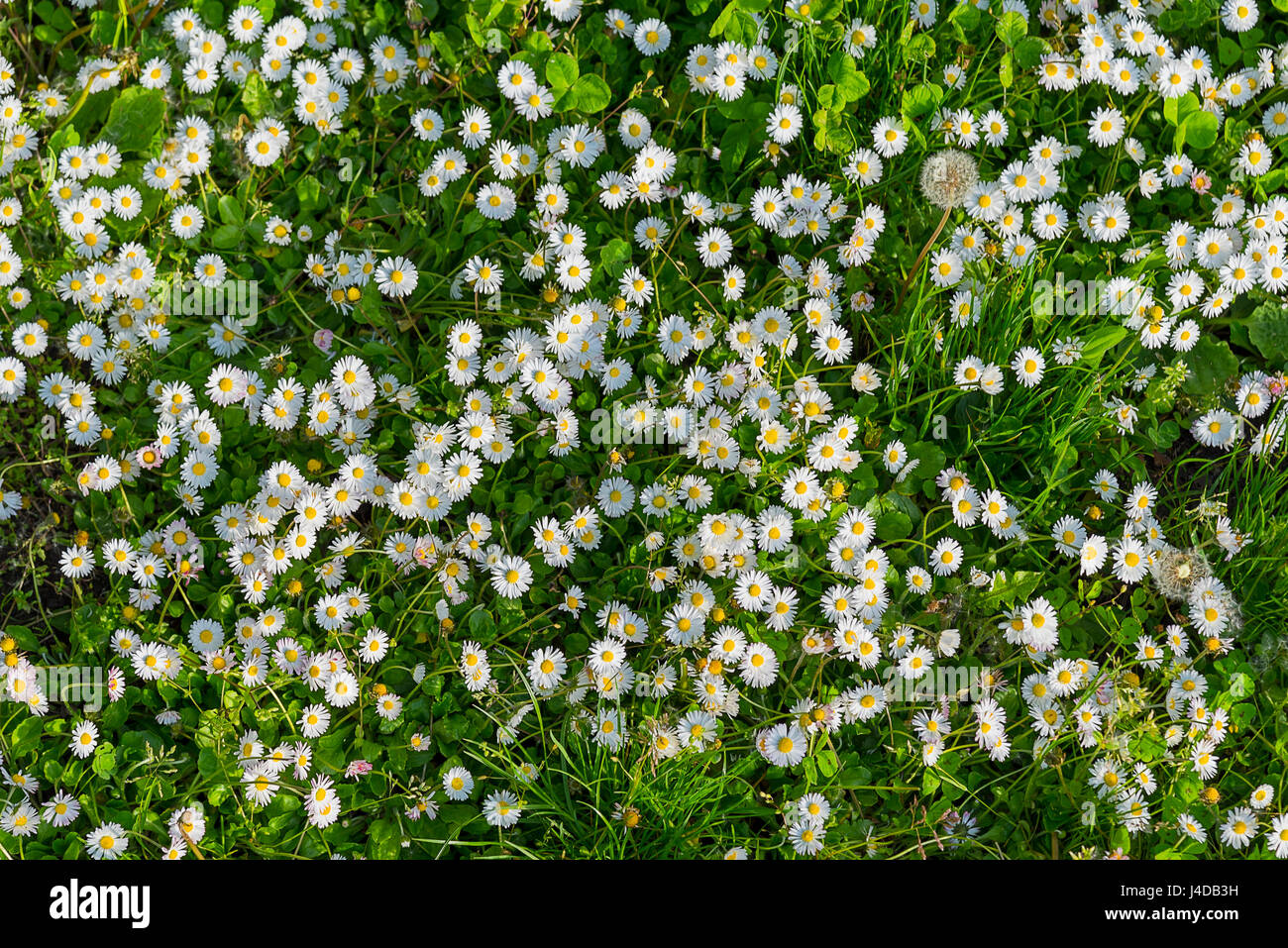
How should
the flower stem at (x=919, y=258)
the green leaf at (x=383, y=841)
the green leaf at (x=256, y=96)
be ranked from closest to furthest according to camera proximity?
the green leaf at (x=383, y=841) → the flower stem at (x=919, y=258) → the green leaf at (x=256, y=96)

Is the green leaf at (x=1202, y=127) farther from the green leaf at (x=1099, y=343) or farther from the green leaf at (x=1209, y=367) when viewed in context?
the green leaf at (x=1099, y=343)

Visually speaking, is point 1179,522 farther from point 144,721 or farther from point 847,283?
point 144,721

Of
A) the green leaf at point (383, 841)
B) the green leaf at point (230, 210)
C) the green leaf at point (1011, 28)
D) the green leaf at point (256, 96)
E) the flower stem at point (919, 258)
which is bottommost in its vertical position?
the green leaf at point (383, 841)

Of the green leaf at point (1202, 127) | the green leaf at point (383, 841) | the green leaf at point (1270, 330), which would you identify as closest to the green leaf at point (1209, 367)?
the green leaf at point (1270, 330)

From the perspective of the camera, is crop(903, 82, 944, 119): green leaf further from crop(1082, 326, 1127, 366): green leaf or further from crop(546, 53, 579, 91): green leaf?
crop(546, 53, 579, 91): green leaf

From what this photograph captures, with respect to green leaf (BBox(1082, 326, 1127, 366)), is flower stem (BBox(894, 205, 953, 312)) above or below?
above

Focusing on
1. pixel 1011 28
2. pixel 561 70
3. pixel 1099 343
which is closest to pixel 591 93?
pixel 561 70

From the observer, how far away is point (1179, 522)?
3.11 metres

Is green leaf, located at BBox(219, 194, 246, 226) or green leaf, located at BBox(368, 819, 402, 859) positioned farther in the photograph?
green leaf, located at BBox(219, 194, 246, 226)

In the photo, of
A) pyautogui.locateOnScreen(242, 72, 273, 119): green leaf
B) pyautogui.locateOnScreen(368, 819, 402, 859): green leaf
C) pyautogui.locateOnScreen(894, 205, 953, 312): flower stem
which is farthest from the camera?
pyautogui.locateOnScreen(242, 72, 273, 119): green leaf

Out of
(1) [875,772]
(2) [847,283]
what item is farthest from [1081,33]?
(1) [875,772]

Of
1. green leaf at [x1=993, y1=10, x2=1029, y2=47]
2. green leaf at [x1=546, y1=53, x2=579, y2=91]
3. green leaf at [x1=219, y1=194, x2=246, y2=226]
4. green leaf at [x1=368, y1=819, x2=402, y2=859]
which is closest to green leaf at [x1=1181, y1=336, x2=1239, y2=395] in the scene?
green leaf at [x1=993, y1=10, x2=1029, y2=47]

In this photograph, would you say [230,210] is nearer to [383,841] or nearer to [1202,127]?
[383,841]
